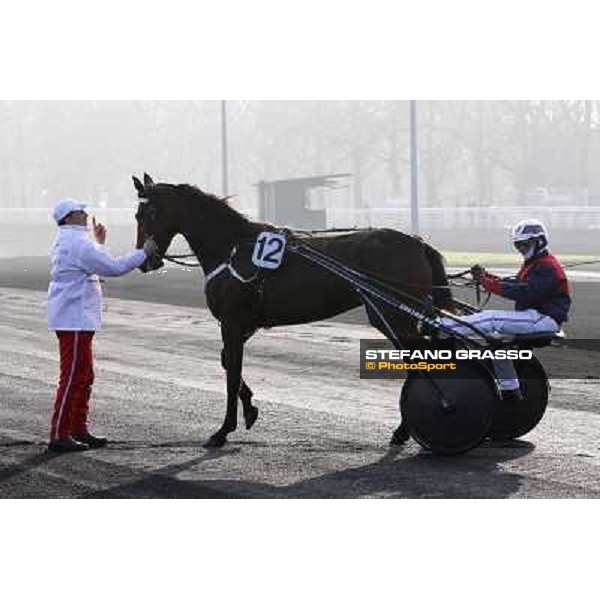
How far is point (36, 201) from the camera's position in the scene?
12631 cm

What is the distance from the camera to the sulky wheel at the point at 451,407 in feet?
32.9

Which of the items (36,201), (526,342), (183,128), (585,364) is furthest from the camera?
(36,201)

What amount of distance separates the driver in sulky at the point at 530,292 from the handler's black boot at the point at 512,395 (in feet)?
1.20

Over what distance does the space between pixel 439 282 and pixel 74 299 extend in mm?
2727

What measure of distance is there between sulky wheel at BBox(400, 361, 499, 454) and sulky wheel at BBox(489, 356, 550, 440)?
0.55 meters

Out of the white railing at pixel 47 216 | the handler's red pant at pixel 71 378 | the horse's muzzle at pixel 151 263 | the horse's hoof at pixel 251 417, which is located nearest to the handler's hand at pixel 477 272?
the horse's hoof at pixel 251 417

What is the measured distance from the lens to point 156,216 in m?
11.1

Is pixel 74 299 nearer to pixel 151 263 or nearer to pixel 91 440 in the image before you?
pixel 151 263

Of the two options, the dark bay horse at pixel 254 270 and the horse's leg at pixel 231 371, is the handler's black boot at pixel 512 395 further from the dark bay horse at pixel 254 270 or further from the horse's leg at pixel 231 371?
the horse's leg at pixel 231 371

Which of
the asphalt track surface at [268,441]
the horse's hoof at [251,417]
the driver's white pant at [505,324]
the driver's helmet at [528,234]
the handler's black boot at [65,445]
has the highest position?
the driver's helmet at [528,234]

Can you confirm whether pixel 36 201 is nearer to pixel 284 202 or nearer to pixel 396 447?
pixel 284 202

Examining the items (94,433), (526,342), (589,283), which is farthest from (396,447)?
(589,283)

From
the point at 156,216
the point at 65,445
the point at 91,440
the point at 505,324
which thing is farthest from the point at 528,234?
the point at 65,445

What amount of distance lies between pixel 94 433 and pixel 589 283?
2000cm
